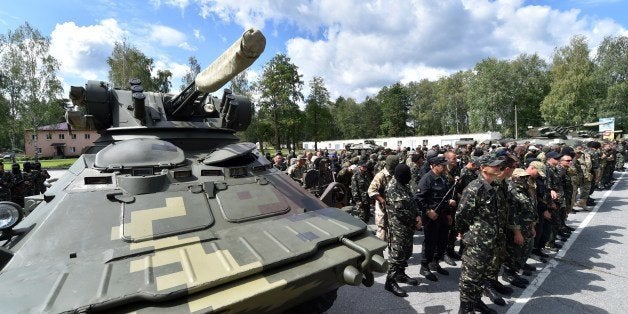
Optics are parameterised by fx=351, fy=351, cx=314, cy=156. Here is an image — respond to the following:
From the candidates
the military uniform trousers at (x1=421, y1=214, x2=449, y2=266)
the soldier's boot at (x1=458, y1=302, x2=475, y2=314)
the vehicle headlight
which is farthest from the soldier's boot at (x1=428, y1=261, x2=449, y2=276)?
the vehicle headlight

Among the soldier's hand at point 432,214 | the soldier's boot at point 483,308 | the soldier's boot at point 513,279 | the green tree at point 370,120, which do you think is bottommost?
the soldier's boot at point 513,279

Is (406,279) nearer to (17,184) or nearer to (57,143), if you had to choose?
(17,184)

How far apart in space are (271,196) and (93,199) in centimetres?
170

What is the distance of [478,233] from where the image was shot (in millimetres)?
4082

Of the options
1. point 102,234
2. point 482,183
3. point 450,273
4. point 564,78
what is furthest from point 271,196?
point 564,78

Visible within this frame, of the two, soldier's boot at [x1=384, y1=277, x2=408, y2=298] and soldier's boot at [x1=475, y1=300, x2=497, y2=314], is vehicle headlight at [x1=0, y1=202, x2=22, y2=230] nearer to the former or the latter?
soldier's boot at [x1=384, y1=277, x2=408, y2=298]

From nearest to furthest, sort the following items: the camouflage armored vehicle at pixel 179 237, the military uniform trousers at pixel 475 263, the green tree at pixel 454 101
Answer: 1. the camouflage armored vehicle at pixel 179 237
2. the military uniform trousers at pixel 475 263
3. the green tree at pixel 454 101

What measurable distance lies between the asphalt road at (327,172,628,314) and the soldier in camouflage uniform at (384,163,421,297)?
304 millimetres

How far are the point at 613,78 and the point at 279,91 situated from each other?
40008 mm

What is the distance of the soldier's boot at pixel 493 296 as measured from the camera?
4598mm

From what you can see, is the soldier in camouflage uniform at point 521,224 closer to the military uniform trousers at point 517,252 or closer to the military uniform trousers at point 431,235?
the military uniform trousers at point 517,252

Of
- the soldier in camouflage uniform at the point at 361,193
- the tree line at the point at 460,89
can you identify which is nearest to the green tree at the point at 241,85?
the tree line at the point at 460,89

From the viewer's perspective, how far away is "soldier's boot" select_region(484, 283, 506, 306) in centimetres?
460

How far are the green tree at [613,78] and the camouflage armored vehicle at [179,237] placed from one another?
49907 millimetres
